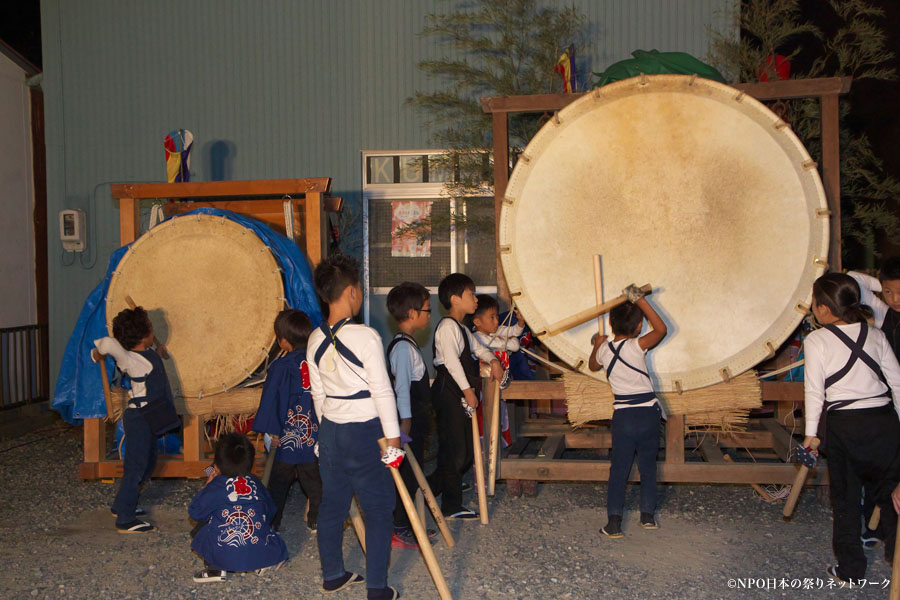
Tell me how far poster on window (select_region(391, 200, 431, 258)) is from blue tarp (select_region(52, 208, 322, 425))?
294 centimetres

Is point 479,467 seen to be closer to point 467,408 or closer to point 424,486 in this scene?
point 467,408

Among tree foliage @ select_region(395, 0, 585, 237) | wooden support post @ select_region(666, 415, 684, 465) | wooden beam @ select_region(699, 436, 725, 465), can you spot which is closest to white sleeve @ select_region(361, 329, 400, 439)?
wooden support post @ select_region(666, 415, 684, 465)

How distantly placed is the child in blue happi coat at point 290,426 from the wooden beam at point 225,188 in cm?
126

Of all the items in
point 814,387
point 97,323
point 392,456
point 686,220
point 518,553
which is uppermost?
point 686,220

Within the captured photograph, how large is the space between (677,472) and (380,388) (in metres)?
2.14

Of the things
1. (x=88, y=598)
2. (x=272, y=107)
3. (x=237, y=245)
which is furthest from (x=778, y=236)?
(x=272, y=107)

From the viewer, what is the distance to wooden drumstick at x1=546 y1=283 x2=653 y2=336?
4270mm

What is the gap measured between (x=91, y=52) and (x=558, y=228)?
20.8 ft

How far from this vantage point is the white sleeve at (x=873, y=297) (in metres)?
4.50

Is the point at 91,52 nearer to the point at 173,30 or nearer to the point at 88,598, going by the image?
the point at 173,30

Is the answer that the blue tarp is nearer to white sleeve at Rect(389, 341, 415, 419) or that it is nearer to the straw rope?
white sleeve at Rect(389, 341, 415, 419)

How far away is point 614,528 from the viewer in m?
4.30

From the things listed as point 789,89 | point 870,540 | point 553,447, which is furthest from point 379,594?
point 789,89

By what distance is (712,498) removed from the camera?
5066 millimetres
